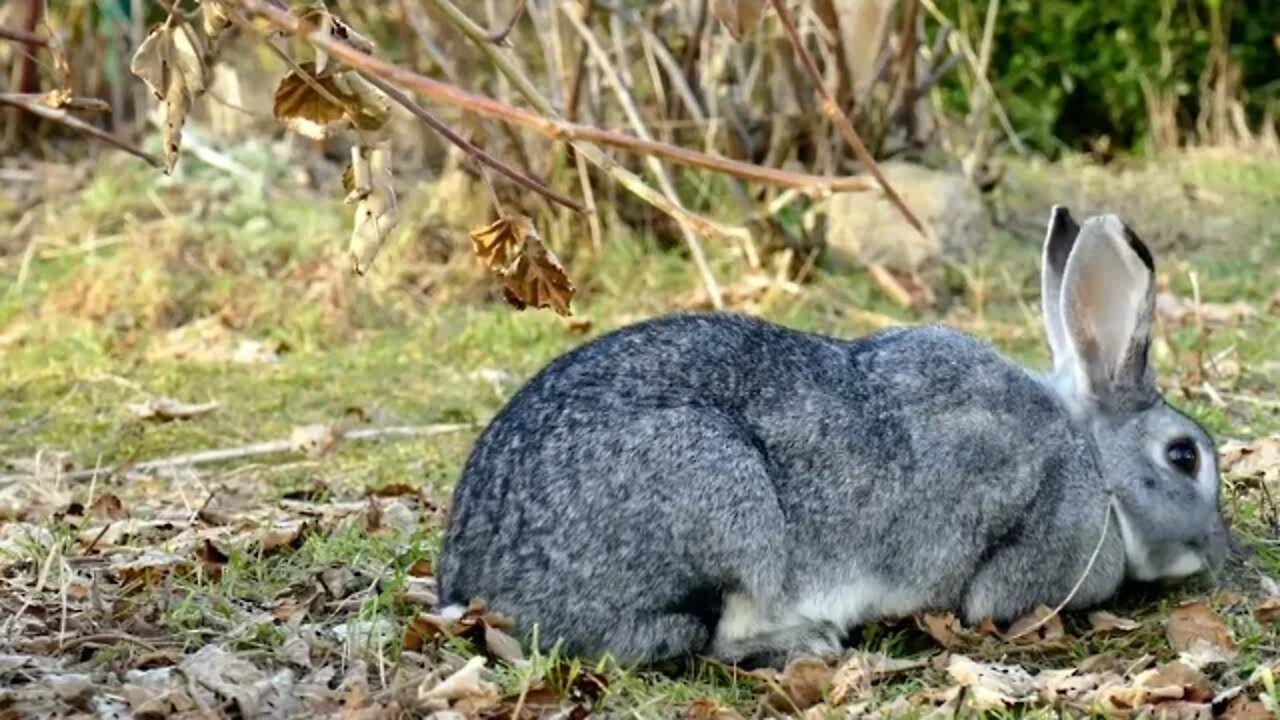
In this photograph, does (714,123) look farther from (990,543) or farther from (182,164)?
(990,543)

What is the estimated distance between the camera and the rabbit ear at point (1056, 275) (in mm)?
5418

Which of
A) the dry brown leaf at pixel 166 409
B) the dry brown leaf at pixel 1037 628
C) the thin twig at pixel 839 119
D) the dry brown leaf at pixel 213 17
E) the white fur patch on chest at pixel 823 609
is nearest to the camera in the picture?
the thin twig at pixel 839 119

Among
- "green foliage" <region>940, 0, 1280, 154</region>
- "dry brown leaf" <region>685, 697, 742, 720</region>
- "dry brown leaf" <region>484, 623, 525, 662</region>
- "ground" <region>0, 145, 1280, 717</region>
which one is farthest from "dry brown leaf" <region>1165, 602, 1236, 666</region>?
"green foliage" <region>940, 0, 1280, 154</region>

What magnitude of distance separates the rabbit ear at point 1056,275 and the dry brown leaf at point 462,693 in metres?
1.99

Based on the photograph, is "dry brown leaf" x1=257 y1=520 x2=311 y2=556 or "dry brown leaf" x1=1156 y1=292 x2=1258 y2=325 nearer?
"dry brown leaf" x1=257 y1=520 x2=311 y2=556

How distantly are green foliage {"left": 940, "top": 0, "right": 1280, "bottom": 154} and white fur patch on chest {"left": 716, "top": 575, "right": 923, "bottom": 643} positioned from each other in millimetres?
9795

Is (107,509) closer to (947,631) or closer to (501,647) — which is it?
(501,647)

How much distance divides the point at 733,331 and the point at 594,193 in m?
4.86

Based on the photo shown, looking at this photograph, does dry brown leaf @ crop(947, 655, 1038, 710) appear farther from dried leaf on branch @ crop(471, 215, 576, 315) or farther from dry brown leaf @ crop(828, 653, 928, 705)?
dried leaf on branch @ crop(471, 215, 576, 315)

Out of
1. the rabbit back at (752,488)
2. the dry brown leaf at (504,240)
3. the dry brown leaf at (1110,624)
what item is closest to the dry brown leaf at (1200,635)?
the dry brown leaf at (1110,624)

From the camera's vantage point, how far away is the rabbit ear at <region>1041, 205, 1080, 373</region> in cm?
542

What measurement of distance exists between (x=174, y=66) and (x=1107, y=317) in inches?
111

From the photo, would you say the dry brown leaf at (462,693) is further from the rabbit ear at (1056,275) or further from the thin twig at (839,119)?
the rabbit ear at (1056,275)

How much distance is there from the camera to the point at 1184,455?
519 centimetres
